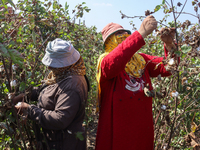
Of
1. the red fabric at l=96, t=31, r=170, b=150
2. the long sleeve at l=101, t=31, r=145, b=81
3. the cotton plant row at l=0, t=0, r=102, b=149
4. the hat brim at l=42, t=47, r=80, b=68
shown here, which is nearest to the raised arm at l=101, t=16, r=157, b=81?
the long sleeve at l=101, t=31, r=145, b=81

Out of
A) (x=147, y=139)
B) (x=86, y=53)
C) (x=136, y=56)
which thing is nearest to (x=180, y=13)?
(x=136, y=56)

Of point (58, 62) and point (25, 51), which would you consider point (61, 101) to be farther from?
point (25, 51)

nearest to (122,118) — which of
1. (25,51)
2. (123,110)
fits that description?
(123,110)

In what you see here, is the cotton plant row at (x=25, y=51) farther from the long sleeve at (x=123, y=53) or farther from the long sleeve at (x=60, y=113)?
the long sleeve at (x=123, y=53)

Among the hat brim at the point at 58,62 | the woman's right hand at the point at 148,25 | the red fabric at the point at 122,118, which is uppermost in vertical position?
the woman's right hand at the point at 148,25

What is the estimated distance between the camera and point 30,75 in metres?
1.72

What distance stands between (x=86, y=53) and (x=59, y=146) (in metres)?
1.99

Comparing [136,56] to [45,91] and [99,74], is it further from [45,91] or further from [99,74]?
[45,91]

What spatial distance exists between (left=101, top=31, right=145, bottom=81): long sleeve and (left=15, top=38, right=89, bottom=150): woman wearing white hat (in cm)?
36

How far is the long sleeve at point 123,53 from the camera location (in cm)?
143

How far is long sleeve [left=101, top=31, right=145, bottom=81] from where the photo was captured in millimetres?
1427

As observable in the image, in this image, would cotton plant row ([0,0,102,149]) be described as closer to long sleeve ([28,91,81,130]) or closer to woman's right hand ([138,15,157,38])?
long sleeve ([28,91,81,130])

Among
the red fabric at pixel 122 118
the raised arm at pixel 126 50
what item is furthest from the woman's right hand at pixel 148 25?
the red fabric at pixel 122 118

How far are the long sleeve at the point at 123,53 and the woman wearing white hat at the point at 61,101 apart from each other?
1.18ft
